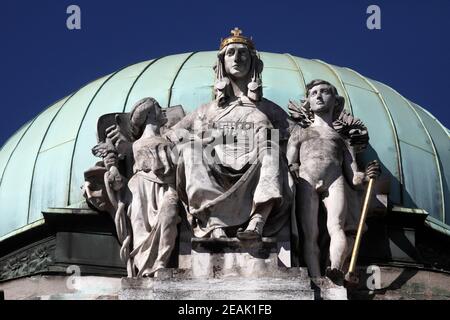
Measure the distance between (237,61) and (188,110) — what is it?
326cm

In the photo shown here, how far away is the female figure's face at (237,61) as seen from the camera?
3431 centimetres

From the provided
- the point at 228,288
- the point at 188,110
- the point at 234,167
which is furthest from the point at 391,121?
the point at 228,288

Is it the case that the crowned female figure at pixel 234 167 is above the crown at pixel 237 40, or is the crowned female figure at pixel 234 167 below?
below

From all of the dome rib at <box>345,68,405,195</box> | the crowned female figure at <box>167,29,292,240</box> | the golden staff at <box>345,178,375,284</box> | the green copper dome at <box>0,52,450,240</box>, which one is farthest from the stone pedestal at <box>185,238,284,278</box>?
the dome rib at <box>345,68,405,195</box>

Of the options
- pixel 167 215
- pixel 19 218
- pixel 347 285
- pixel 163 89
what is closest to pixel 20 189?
pixel 19 218

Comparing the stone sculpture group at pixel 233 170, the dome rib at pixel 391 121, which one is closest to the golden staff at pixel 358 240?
the stone sculpture group at pixel 233 170

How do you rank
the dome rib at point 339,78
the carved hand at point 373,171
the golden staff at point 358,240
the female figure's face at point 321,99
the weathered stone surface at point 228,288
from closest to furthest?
the weathered stone surface at point 228,288
the golden staff at point 358,240
the carved hand at point 373,171
the female figure's face at point 321,99
the dome rib at point 339,78

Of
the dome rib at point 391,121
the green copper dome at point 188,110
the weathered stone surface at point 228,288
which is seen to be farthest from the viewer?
the green copper dome at point 188,110

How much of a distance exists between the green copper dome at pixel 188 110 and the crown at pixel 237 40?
313 cm

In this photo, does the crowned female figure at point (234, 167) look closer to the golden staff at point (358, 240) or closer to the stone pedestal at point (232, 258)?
the stone pedestal at point (232, 258)

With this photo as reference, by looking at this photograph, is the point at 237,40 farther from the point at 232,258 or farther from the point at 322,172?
the point at 232,258

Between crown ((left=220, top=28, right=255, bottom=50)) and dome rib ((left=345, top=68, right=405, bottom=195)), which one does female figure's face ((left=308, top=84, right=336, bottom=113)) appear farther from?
dome rib ((left=345, top=68, right=405, bottom=195))

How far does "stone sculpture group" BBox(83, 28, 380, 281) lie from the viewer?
32.3 meters

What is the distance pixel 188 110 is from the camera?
123 ft
